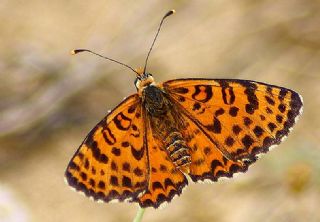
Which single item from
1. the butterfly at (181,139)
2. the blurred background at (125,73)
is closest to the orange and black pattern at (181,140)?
the butterfly at (181,139)

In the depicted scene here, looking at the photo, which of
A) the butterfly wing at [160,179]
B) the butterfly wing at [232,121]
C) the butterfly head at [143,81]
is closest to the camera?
the butterfly wing at [160,179]

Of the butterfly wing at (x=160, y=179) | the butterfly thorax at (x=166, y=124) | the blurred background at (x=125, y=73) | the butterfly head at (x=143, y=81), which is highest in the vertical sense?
the blurred background at (x=125, y=73)

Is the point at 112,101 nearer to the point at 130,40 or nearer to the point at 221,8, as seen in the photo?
the point at 130,40

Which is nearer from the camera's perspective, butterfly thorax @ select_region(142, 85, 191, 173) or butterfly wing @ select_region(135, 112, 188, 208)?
butterfly wing @ select_region(135, 112, 188, 208)

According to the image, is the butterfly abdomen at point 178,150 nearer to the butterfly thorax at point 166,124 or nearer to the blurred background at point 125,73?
the butterfly thorax at point 166,124

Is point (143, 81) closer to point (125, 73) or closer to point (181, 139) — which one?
point (181, 139)

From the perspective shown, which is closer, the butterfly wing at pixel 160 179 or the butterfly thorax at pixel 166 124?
the butterfly wing at pixel 160 179

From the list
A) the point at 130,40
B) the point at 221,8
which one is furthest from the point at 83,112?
the point at 221,8

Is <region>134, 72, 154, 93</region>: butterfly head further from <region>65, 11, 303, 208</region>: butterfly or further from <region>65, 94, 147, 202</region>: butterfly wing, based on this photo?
<region>65, 94, 147, 202</region>: butterfly wing

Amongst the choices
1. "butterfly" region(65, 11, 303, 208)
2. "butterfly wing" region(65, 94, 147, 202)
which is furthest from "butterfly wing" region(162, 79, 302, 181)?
"butterfly wing" region(65, 94, 147, 202)
